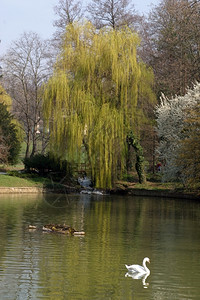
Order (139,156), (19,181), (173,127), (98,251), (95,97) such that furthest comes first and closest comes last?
1. (139,156)
2. (173,127)
3. (95,97)
4. (19,181)
5. (98,251)

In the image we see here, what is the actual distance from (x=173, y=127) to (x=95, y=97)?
5.60 meters

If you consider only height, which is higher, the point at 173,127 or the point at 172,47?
the point at 172,47

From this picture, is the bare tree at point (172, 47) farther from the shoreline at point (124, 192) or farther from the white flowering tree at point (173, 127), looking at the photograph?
the shoreline at point (124, 192)

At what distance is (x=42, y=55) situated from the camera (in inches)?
2122

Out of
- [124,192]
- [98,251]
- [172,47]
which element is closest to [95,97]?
[124,192]

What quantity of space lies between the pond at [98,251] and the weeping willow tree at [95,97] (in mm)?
6490

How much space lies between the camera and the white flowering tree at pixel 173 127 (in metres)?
37.0

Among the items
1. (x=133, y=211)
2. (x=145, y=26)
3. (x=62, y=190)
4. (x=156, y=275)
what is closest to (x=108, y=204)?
(x=133, y=211)

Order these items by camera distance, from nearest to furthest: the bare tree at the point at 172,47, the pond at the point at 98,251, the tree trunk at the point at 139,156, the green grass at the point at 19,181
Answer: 1. the pond at the point at 98,251
2. the green grass at the point at 19,181
3. the tree trunk at the point at 139,156
4. the bare tree at the point at 172,47

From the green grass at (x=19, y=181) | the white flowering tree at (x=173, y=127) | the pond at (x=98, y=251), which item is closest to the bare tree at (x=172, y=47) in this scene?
the white flowering tree at (x=173, y=127)

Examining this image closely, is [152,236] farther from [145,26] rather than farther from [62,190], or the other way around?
[145,26]

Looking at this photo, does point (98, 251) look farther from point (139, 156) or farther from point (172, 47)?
point (172, 47)

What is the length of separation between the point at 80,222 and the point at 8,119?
24.5m

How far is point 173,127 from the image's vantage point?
3853 centimetres
